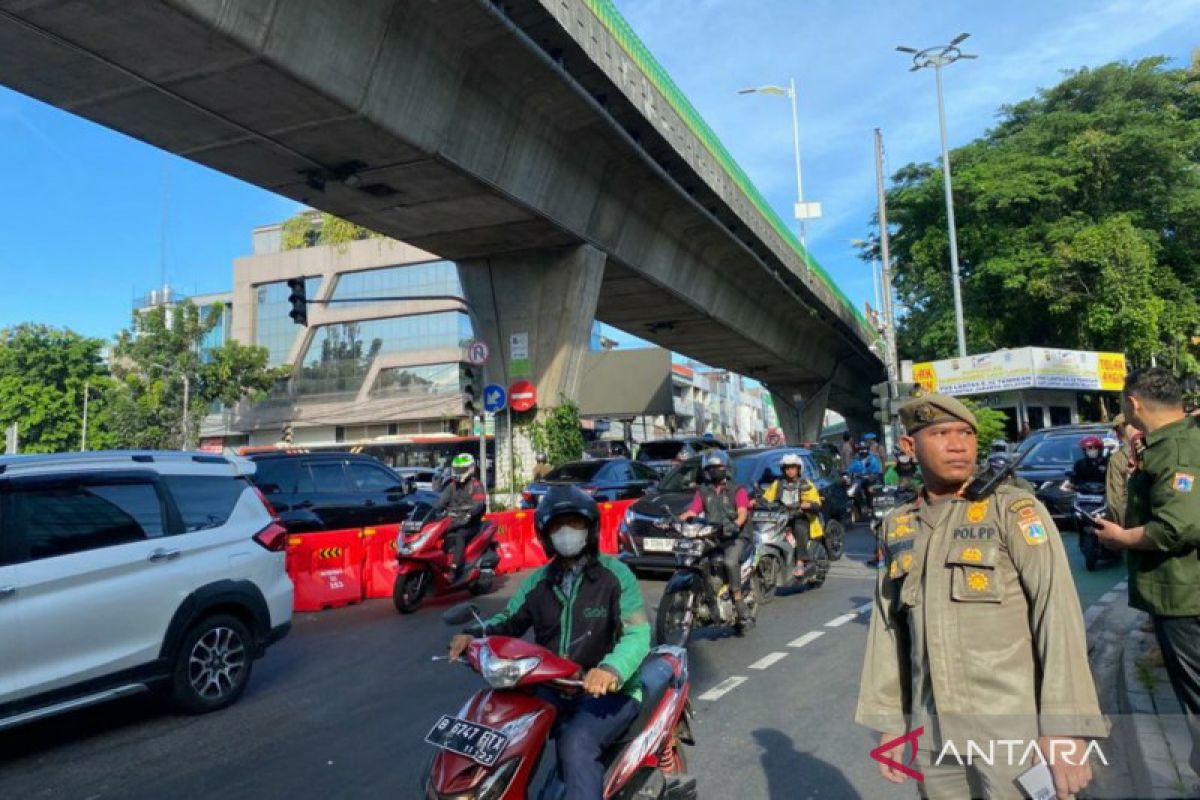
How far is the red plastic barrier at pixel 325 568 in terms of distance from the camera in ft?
30.3

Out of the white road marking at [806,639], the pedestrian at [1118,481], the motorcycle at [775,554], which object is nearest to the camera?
the pedestrian at [1118,481]

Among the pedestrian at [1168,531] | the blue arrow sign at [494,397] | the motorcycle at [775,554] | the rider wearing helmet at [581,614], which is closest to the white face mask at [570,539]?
the rider wearing helmet at [581,614]

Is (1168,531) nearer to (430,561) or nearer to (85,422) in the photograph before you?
(430,561)

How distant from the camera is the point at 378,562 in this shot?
1019 cm

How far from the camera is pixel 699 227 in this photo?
66.9 ft

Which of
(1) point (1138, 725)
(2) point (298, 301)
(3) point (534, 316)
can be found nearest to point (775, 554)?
(1) point (1138, 725)

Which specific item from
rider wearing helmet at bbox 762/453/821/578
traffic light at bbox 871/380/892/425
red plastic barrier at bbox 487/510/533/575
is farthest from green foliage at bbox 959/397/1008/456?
red plastic barrier at bbox 487/510/533/575

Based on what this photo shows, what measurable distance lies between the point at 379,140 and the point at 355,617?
6.94 metres

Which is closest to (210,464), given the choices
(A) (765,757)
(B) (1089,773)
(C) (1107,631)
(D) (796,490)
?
(A) (765,757)

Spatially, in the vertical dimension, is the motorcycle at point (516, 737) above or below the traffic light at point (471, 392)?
below

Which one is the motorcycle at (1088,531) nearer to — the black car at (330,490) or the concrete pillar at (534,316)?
the black car at (330,490)

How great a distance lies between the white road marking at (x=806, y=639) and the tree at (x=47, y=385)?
54982 millimetres

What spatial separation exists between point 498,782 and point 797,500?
7.47 m

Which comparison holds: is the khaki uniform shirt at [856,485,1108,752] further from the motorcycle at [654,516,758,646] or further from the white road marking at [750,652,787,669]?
the motorcycle at [654,516,758,646]
